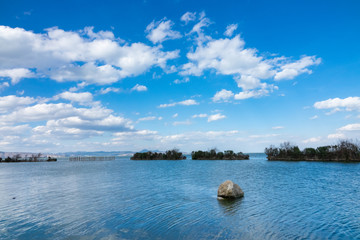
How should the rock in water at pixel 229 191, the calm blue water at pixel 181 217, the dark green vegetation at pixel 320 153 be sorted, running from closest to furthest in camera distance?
the calm blue water at pixel 181 217
the rock in water at pixel 229 191
the dark green vegetation at pixel 320 153

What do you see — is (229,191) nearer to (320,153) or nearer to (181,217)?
(181,217)

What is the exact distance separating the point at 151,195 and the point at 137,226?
41.3 feet

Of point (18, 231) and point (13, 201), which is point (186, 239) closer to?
point (18, 231)

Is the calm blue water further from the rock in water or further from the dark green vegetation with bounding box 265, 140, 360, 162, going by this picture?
the dark green vegetation with bounding box 265, 140, 360, 162

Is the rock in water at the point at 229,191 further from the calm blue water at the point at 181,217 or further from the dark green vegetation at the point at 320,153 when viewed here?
the dark green vegetation at the point at 320,153

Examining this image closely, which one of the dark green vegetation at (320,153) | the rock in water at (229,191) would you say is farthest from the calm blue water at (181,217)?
the dark green vegetation at (320,153)

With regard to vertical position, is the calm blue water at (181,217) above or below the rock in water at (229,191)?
below

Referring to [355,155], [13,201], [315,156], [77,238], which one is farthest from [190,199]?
[315,156]

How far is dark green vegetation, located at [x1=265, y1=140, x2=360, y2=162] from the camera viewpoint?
119875 millimetres

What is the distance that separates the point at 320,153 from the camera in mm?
136500

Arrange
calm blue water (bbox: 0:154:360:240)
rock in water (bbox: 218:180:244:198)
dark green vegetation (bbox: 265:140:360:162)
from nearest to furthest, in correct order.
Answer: calm blue water (bbox: 0:154:360:240) → rock in water (bbox: 218:180:244:198) → dark green vegetation (bbox: 265:140:360:162)

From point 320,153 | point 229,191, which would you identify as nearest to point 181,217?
point 229,191

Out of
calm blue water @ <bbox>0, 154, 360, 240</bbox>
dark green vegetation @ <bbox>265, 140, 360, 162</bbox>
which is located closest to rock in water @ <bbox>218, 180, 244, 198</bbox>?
calm blue water @ <bbox>0, 154, 360, 240</bbox>

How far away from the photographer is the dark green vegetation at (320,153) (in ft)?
393
